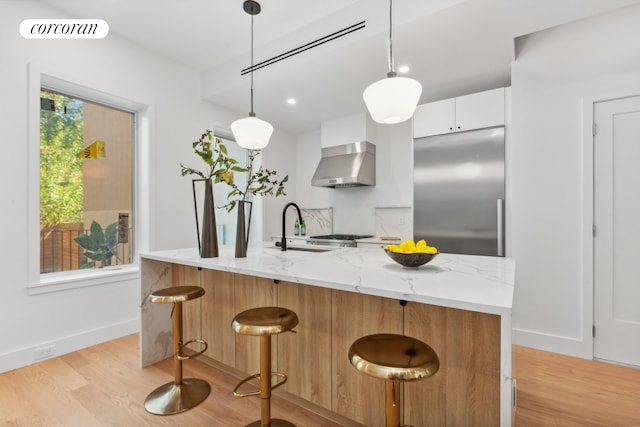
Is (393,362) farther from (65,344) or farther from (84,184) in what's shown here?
(84,184)

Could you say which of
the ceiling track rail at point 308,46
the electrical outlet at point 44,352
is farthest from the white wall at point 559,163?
the electrical outlet at point 44,352

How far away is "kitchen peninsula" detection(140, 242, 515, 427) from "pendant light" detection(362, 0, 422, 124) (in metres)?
0.78

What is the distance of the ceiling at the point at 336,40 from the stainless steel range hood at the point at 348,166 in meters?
0.71

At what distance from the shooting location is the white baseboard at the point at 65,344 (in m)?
2.28

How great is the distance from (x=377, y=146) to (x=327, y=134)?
0.73 meters

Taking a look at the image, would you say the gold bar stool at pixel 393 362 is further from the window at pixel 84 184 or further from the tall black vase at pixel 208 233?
the window at pixel 84 184

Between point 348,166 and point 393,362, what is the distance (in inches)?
126

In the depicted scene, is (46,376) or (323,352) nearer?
(323,352)

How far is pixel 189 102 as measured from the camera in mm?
3578

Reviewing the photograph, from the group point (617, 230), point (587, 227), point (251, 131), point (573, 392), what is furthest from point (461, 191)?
point (251, 131)

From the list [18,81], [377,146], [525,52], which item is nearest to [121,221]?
[18,81]

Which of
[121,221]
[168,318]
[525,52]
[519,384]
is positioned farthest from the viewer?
[121,221]

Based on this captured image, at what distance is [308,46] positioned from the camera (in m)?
2.68

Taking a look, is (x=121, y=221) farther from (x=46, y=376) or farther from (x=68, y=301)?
(x=46, y=376)
